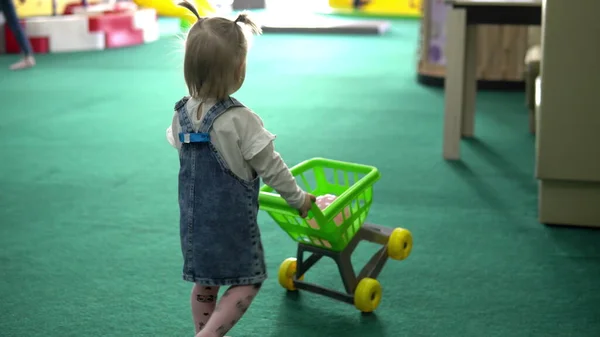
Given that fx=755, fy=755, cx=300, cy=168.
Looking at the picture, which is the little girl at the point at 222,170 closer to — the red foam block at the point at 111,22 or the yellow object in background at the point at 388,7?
the red foam block at the point at 111,22

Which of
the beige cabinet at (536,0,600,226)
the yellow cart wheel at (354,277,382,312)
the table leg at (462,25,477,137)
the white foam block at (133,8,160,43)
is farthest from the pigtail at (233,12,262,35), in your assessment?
the white foam block at (133,8,160,43)

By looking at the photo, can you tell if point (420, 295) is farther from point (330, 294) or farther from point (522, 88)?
point (522, 88)

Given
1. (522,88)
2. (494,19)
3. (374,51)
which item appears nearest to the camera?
(494,19)

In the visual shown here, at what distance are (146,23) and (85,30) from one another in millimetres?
867

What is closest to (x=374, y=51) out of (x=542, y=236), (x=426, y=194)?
(x=426, y=194)

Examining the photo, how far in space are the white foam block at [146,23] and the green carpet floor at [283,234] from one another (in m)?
2.96

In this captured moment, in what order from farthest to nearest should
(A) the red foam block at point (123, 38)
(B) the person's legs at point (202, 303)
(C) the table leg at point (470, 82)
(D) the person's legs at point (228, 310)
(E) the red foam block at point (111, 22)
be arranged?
(A) the red foam block at point (123, 38) < (E) the red foam block at point (111, 22) < (C) the table leg at point (470, 82) < (B) the person's legs at point (202, 303) < (D) the person's legs at point (228, 310)

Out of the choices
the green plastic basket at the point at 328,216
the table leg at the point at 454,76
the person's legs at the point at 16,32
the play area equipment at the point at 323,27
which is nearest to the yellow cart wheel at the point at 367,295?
the green plastic basket at the point at 328,216

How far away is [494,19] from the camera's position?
3297 mm

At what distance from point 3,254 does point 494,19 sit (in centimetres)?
221

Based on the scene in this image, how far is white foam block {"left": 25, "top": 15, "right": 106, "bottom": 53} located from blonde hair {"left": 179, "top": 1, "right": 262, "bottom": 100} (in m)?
6.30

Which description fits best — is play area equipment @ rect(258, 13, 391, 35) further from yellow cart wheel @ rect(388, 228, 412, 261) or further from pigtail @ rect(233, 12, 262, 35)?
pigtail @ rect(233, 12, 262, 35)

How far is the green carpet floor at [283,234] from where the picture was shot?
187 cm

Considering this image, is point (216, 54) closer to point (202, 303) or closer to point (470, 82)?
point (202, 303)
